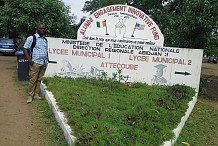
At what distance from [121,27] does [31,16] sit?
5291 mm

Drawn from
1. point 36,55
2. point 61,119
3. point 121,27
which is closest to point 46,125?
point 61,119

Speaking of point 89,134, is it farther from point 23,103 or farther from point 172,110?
point 23,103

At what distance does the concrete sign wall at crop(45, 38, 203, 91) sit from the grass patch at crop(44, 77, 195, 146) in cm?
79

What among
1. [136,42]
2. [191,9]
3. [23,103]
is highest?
[191,9]

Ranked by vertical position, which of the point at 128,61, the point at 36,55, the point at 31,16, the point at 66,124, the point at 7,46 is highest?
the point at 31,16

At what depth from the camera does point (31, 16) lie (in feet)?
46.7

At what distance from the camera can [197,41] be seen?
10.6 m

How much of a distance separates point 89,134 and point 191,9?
261 inches

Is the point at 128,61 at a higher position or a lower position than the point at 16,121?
higher

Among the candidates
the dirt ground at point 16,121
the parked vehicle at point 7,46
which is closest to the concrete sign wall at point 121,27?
the dirt ground at point 16,121

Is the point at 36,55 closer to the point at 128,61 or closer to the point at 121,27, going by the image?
the point at 128,61

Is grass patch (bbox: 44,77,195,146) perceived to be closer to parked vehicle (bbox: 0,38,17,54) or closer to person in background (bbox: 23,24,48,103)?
person in background (bbox: 23,24,48,103)

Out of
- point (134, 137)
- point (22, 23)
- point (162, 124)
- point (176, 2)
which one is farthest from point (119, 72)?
point (176, 2)

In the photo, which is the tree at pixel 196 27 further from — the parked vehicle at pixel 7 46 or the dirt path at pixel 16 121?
the parked vehicle at pixel 7 46
